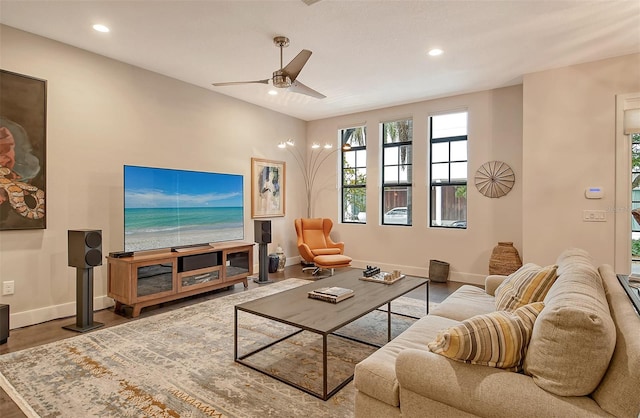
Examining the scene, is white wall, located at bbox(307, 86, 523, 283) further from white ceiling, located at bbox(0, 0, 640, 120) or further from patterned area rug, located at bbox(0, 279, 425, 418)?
patterned area rug, located at bbox(0, 279, 425, 418)

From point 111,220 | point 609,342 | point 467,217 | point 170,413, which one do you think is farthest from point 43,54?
point 467,217

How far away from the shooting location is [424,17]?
3.01 meters

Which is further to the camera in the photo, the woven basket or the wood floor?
the woven basket

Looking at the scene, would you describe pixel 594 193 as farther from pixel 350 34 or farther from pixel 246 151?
pixel 246 151

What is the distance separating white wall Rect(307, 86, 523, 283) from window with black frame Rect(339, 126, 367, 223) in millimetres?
159

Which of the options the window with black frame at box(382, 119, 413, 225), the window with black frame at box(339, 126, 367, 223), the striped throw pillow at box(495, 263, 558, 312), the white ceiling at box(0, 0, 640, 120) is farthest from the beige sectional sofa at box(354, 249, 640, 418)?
the window with black frame at box(339, 126, 367, 223)

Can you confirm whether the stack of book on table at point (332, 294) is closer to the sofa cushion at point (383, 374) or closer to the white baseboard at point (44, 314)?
the sofa cushion at point (383, 374)

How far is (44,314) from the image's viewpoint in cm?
343

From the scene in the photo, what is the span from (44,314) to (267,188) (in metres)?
3.45

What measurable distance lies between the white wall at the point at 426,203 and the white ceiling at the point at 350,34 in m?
0.58

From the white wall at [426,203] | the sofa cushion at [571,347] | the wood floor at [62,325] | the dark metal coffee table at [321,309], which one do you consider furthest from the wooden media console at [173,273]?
the sofa cushion at [571,347]

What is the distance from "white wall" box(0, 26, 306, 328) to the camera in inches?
131

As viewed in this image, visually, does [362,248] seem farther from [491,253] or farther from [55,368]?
[55,368]

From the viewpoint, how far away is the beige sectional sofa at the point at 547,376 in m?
1.12
